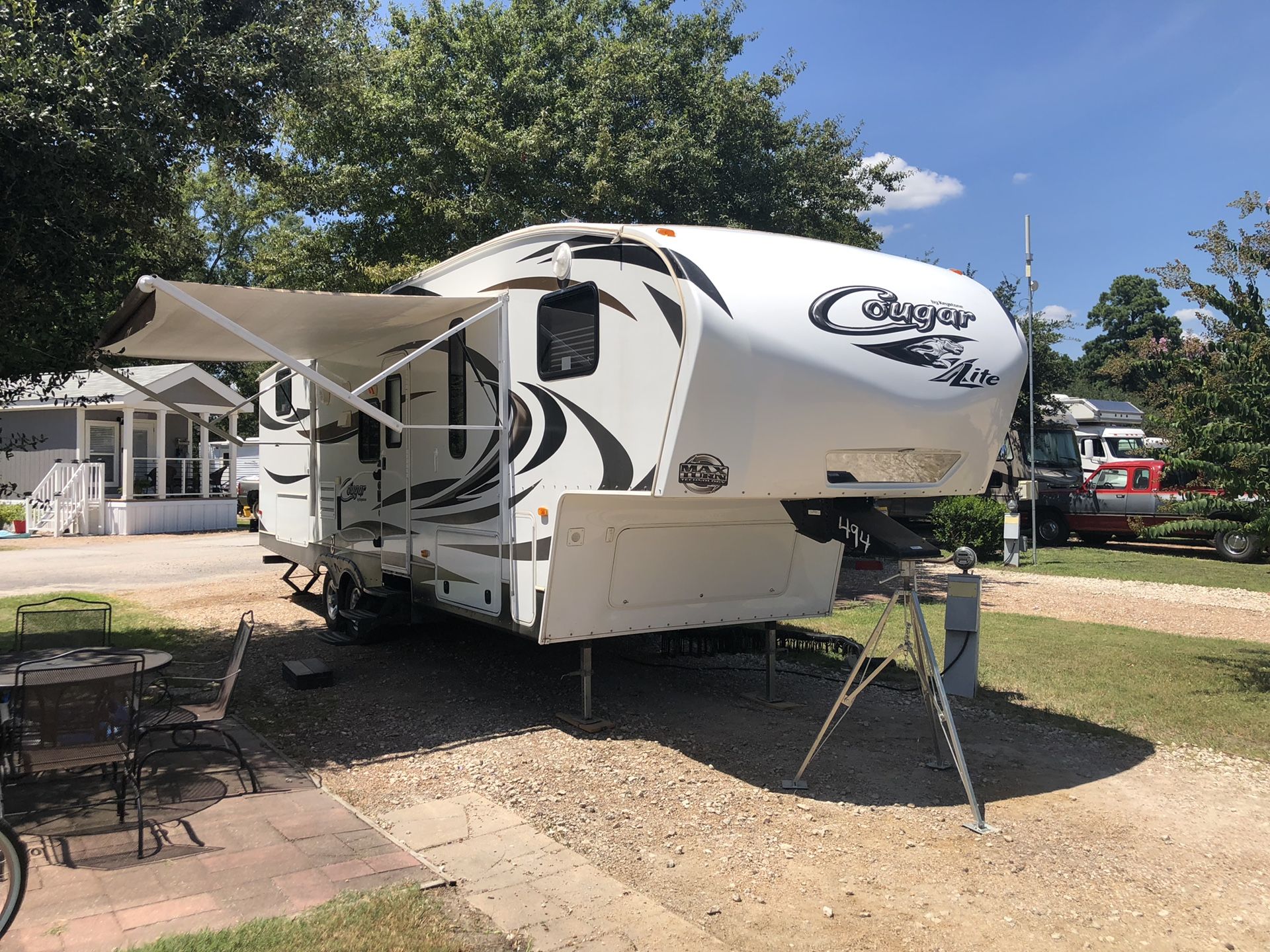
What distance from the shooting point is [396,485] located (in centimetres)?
827

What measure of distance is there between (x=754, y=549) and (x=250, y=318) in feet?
12.4

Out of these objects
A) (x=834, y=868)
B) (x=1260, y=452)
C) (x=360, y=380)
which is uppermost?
(x=360, y=380)

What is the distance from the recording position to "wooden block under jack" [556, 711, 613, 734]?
6.30m

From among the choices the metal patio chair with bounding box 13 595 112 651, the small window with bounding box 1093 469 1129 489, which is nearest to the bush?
the small window with bounding box 1093 469 1129 489

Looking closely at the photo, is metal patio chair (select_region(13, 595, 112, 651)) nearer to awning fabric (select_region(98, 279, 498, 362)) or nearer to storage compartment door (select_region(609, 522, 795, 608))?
awning fabric (select_region(98, 279, 498, 362))

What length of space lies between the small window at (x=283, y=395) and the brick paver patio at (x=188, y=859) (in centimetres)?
619

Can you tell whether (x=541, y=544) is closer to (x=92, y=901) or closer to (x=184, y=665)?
(x=92, y=901)

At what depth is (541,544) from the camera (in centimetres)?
605

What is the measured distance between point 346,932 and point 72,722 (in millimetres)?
1917

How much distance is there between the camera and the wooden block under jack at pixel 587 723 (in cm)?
630

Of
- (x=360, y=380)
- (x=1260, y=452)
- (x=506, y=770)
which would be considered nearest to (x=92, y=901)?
(x=506, y=770)

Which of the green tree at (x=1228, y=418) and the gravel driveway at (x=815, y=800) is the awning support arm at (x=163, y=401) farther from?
the green tree at (x=1228, y=418)

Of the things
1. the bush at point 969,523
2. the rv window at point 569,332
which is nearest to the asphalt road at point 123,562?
the rv window at point 569,332

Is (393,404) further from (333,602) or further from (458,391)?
(333,602)
